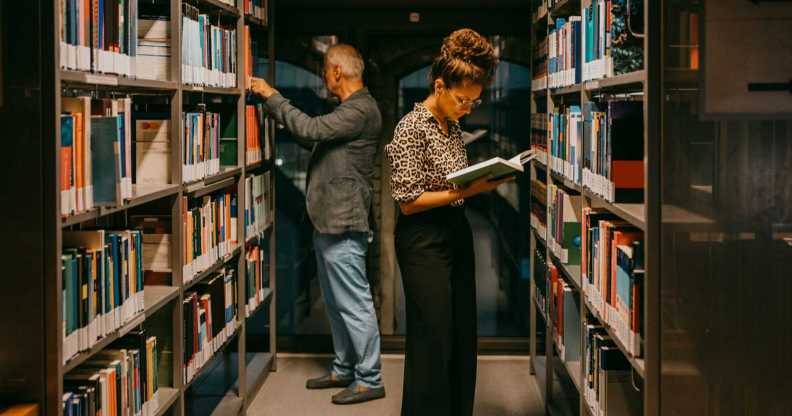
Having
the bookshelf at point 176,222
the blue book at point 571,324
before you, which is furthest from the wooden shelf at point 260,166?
the blue book at point 571,324

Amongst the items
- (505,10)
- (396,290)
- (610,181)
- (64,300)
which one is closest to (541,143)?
(505,10)

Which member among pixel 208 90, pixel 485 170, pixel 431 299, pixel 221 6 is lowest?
pixel 431 299

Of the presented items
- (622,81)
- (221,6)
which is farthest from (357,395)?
(622,81)

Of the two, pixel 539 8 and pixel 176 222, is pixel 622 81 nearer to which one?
pixel 176 222

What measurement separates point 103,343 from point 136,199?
49cm

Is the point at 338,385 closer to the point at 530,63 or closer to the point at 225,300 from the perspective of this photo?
the point at 225,300

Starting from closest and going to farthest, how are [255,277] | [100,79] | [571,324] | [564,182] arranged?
[100,79] < [571,324] < [564,182] < [255,277]

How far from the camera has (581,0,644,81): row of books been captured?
104 inches

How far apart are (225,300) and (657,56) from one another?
2.67m

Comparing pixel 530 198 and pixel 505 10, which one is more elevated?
pixel 505 10

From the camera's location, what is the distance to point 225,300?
4414 millimetres

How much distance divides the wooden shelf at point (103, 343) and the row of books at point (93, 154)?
398 millimetres

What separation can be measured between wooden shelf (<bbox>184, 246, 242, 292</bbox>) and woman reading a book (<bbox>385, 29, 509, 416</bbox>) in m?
0.90

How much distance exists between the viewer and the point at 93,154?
103 inches
